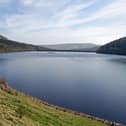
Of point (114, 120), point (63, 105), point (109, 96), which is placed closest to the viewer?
point (114, 120)

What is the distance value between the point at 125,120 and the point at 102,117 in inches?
150

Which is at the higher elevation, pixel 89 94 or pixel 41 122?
pixel 41 122

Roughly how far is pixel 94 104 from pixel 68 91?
539 inches

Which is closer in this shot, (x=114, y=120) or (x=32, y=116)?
(x=32, y=116)

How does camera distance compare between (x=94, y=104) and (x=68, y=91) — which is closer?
(x=94, y=104)

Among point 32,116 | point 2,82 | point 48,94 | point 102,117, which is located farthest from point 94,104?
point 32,116

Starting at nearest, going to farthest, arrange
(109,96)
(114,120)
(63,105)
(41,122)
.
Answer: (41,122) < (114,120) < (63,105) < (109,96)

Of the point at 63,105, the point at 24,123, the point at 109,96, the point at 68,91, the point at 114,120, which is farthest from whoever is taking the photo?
the point at 68,91

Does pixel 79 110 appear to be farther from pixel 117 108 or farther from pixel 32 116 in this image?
pixel 32 116

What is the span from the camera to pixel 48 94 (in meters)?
59.8

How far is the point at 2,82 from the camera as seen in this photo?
51.4 metres

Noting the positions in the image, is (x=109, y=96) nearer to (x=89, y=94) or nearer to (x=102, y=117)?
(x=89, y=94)

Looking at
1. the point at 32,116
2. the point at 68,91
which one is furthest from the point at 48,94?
the point at 32,116

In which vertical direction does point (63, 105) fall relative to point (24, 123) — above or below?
below
